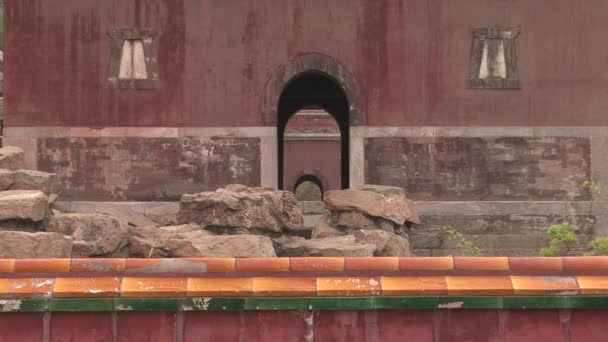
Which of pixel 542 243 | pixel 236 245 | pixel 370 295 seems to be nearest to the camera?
pixel 370 295

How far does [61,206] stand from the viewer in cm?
1510

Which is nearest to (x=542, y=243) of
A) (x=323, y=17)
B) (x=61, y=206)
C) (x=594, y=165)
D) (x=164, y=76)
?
(x=594, y=165)

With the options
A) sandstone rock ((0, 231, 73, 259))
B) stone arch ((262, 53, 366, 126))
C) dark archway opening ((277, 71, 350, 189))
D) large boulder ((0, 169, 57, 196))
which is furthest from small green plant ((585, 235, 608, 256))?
dark archway opening ((277, 71, 350, 189))

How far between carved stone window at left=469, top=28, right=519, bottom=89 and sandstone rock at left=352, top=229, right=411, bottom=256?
524 centimetres

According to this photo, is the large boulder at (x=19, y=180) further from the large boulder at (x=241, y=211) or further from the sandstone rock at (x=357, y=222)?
the sandstone rock at (x=357, y=222)

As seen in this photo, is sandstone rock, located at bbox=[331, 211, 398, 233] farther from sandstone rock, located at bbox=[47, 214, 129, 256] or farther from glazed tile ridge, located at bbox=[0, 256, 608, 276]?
glazed tile ridge, located at bbox=[0, 256, 608, 276]

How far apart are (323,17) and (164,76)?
290cm

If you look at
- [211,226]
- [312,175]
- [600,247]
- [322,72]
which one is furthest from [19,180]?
[312,175]

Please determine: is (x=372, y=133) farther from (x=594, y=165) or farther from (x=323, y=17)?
(x=594, y=165)

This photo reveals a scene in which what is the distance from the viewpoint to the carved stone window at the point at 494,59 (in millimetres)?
15875

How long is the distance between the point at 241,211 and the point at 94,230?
1.69 meters

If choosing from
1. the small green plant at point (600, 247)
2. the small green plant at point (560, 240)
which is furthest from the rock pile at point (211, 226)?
the small green plant at point (600, 247)

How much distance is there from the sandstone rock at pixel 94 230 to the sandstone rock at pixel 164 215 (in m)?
1.78

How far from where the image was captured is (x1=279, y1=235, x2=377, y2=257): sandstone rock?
986cm
